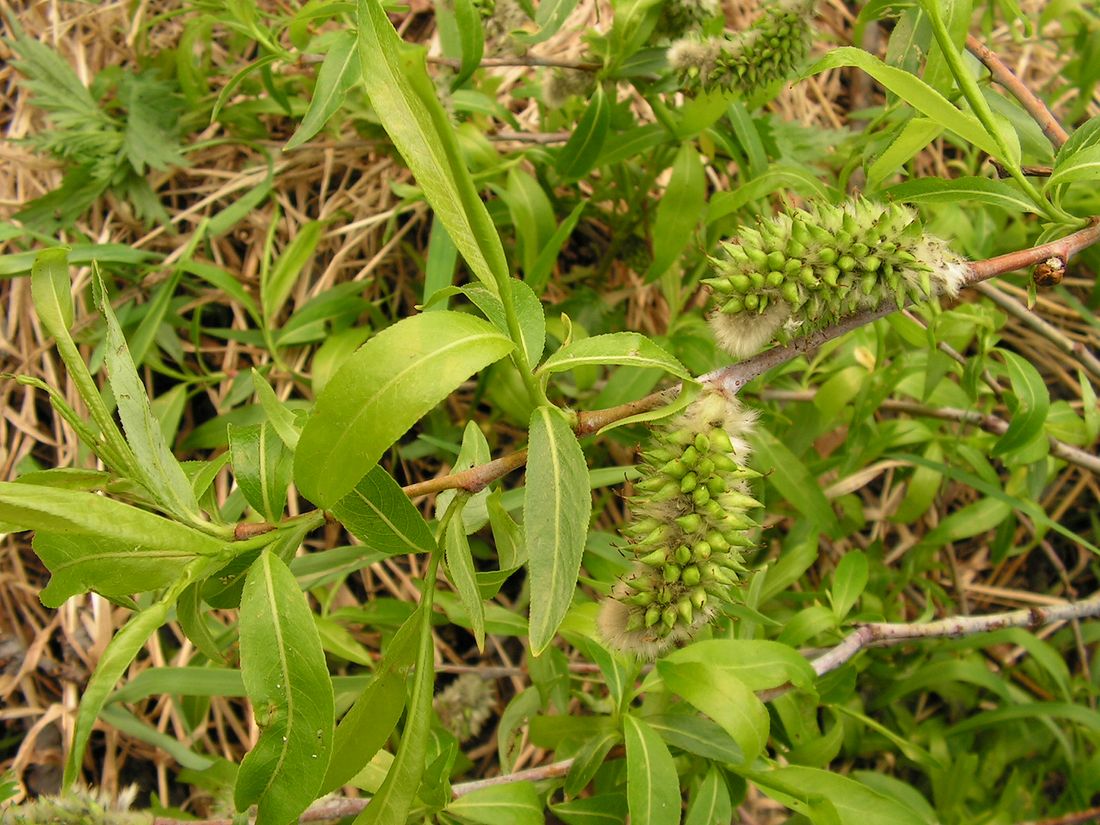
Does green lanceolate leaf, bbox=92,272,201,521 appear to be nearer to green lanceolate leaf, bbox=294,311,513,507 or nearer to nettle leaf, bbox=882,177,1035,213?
green lanceolate leaf, bbox=294,311,513,507

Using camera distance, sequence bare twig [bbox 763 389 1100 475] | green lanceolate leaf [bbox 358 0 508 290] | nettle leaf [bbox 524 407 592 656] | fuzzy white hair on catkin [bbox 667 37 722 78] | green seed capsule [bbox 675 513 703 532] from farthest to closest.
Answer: bare twig [bbox 763 389 1100 475], fuzzy white hair on catkin [bbox 667 37 722 78], green seed capsule [bbox 675 513 703 532], nettle leaf [bbox 524 407 592 656], green lanceolate leaf [bbox 358 0 508 290]

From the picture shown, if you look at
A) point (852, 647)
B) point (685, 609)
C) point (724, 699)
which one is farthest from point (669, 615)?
point (852, 647)

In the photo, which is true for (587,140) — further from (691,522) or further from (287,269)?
(691,522)

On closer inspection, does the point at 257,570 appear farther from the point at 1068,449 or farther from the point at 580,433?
the point at 1068,449

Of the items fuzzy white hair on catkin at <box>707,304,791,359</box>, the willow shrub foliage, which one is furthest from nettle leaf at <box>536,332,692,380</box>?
fuzzy white hair on catkin at <box>707,304,791,359</box>

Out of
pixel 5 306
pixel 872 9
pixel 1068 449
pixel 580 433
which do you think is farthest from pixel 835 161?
pixel 5 306

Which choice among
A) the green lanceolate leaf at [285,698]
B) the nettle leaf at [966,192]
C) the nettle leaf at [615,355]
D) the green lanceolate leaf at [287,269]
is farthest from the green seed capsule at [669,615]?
the green lanceolate leaf at [287,269]
